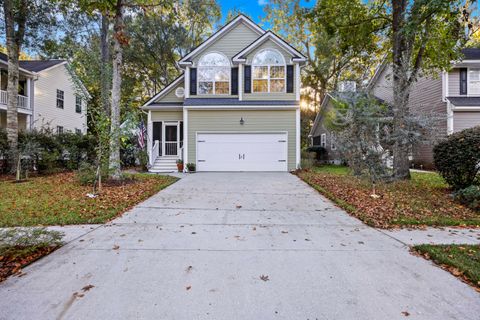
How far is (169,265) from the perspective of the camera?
3.24 metres

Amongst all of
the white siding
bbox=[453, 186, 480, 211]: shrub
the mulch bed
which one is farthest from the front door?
bbox=[453, 186, 480, 211]: shrub

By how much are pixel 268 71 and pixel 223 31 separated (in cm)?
357

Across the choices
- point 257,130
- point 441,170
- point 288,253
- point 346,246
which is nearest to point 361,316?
point 288,253

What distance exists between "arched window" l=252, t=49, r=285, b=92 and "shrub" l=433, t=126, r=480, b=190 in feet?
28.6

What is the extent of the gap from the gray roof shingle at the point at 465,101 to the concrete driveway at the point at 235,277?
14220 mm

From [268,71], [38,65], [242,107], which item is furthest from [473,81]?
[38,65]

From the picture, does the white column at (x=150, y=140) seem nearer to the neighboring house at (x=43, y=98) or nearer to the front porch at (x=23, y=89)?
the neighboring house at (x=43, y=98)

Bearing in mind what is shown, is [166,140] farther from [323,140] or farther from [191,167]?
[323,140]

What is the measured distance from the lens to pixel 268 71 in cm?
1422

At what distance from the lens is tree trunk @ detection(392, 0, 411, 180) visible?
7.24m

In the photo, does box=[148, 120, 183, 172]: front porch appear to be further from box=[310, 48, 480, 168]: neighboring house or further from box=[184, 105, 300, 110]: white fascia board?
box=[310, 48, 480, 168]: neighboring house

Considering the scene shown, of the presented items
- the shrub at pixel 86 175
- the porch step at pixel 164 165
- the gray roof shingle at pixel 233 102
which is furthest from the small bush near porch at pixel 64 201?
the gray roof shingle at pixel 233 102

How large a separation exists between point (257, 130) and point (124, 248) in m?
11.1

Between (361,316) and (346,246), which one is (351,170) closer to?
(346,246)
